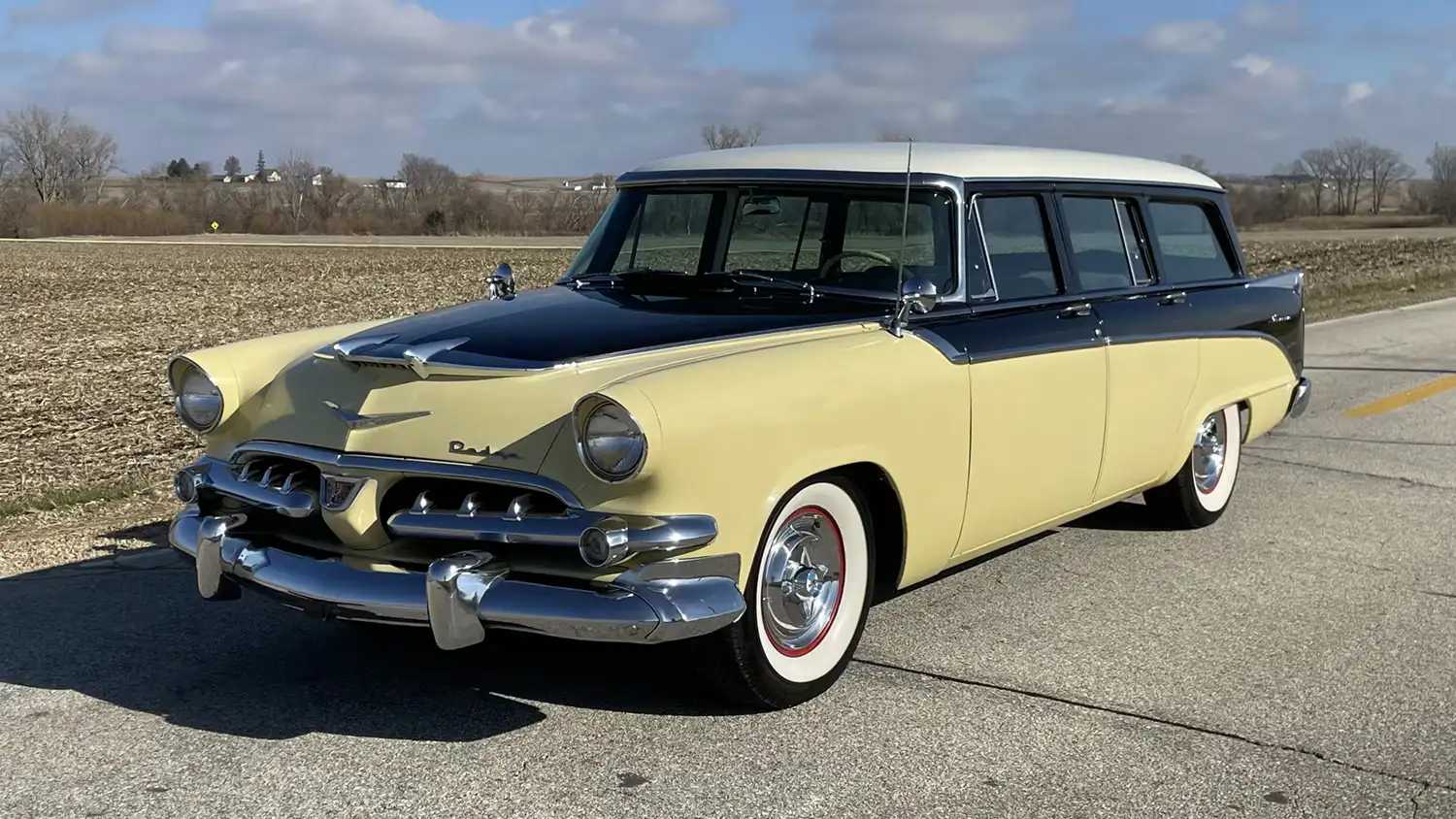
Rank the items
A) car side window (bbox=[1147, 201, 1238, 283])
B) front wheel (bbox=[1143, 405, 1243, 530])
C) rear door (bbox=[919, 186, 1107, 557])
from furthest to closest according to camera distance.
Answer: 1. front wheel (bbox=[1143, 405, 1243, 530])
2. car side window (bbox=[1147, 201, 1238, 283])
3. rear door (bbox=[919, 186, 1107, 557])

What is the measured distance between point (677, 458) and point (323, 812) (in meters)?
1.22

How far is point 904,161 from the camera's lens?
4.95 metres

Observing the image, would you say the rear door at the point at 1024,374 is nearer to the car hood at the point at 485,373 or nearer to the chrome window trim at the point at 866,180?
the chrome window trim at the point at 866,180

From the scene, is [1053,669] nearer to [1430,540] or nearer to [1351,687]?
[1351,687]

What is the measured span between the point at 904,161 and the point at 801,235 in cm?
45

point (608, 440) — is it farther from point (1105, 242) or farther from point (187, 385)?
point (1105, 242)

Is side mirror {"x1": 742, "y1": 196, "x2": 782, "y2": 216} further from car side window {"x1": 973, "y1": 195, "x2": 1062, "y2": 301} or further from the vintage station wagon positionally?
car side window {"x1": 973, "y1": 195, "x2": 1062, "y2": 301}

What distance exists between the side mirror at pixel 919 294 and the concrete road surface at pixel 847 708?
115cm

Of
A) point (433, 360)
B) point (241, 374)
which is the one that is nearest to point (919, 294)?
point (433, 360)

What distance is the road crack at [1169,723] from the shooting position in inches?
141

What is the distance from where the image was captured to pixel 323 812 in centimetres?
334

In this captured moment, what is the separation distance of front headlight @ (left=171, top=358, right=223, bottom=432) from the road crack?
223 centimetres

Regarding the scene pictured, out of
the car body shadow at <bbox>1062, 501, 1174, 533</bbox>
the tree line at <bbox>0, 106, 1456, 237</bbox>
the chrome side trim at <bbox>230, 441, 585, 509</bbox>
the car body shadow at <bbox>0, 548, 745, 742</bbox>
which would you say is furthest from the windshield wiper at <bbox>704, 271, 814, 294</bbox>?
the tree line at <bbox>0, 106, 1456, 237</bbox>

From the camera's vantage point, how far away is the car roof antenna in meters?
4.50
